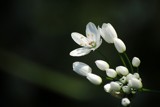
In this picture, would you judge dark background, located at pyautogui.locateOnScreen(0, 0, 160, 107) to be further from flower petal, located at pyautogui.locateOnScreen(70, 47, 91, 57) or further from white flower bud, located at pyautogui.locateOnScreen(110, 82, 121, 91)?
white flower bud, located at pyautogui.locateOnScreen(110, 82, 121, 91)

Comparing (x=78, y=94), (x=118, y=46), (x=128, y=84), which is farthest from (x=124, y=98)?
(x=78, y=94)

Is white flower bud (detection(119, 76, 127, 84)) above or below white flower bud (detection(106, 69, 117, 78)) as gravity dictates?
below

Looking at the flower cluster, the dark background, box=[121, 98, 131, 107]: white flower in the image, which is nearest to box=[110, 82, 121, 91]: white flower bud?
the flower cluster

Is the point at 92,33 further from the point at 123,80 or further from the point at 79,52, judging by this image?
the point at 123,80

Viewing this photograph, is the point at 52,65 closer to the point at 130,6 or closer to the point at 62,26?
the point at 62,26

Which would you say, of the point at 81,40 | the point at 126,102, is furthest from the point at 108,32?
the point at 126,102

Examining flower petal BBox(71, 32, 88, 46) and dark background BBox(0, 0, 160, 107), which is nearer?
flower petal BBox(71, 32, 88, 46)
